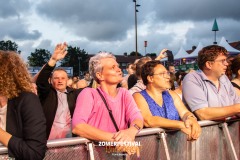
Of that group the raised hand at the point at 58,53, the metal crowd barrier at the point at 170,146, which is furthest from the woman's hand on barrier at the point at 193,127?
the raised hand at the point at 58,53

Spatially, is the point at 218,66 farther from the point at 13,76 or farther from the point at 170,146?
the point at 13,76

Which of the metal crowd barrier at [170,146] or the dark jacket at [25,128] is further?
the metal crowd barrier at [170,146]

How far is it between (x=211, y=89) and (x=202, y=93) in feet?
0.59

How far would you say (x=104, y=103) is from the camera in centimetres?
283

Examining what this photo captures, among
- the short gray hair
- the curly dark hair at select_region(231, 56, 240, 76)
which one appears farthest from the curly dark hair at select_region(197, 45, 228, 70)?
the short gray hair

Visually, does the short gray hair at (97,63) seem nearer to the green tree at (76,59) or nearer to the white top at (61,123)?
the white top at (61,123)

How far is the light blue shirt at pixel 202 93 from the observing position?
362 cm

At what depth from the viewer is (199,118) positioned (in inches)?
142

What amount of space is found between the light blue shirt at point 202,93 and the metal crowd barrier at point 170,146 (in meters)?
0.23

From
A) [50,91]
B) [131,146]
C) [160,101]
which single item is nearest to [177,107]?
[160,101]

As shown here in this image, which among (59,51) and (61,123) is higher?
(59,51)

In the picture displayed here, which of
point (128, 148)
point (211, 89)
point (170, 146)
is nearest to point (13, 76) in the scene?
point (128, 148)

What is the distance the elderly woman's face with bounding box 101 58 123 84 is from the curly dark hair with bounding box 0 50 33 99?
907mm

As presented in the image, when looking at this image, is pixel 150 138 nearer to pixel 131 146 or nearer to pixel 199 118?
pixel 131 146
